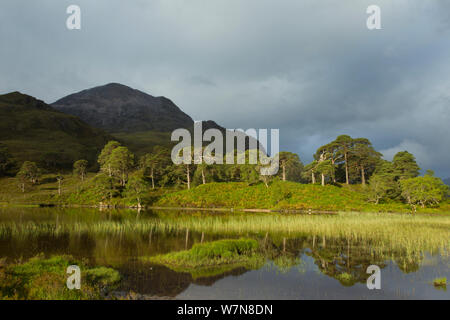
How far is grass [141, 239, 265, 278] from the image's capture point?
18.7 meters

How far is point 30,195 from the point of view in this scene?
314 feet

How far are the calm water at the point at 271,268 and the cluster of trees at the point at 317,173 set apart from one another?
2010 inches

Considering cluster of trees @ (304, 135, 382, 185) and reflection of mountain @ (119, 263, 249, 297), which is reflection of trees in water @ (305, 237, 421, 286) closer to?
reflection of mountain @ (119, 263, 249, 297)

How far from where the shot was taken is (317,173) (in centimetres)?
9950

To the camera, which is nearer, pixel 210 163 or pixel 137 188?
pixel 137 188

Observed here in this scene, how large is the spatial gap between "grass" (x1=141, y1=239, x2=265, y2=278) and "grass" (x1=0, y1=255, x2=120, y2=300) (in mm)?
4616

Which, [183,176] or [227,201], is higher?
[183,176]

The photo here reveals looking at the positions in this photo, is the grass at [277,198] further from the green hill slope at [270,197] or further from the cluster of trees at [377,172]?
the cluster of trees at [377,172]

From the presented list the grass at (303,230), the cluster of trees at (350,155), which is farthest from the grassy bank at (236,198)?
the grass at (303,230)

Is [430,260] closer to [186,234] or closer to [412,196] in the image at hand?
[186,234]

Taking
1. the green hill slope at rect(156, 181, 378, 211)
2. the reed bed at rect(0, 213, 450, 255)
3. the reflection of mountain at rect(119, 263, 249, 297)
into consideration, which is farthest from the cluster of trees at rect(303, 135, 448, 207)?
the reflection of mountain at rect(119, 263, 249, 297)

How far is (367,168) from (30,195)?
121 metres

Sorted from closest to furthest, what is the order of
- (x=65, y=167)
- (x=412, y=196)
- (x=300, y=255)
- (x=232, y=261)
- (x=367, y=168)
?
(x=232, y=261) → (x=300, y=255) → (x=412, y=196) → (x=367, y=168) → (x=65, y=167)

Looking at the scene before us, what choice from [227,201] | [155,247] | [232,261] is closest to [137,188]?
[227,201]
